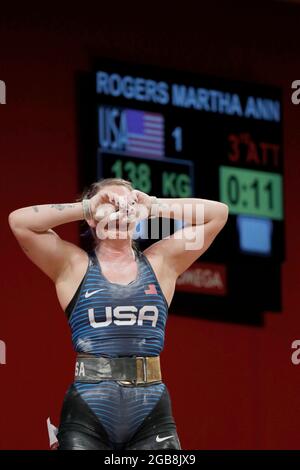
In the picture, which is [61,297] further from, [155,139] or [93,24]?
[93,24]

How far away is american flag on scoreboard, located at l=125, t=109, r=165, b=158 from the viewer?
5996 mm

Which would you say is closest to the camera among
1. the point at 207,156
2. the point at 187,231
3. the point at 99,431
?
the point at 99,431

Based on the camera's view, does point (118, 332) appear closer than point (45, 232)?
Yes

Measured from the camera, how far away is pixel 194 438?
247 inches

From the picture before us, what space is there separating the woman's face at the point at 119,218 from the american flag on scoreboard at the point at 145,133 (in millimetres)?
2212

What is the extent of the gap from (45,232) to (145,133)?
7.68ft

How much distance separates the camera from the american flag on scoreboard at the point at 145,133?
600 cm

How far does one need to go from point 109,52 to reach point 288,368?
5.99 ft

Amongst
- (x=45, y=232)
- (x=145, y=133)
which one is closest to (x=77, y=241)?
(x=145, y=133)

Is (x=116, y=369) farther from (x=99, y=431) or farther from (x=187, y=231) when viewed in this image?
(x=187, y=231)

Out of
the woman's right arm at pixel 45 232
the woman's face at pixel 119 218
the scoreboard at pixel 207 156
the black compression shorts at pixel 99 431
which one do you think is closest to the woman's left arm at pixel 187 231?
the woman's face at pixel 119 218

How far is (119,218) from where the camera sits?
370 centimetres

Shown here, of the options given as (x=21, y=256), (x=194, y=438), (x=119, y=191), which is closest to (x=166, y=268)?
(x=119, y=191)

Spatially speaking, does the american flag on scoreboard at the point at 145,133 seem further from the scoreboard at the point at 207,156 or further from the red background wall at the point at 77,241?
the red background wall at the point at 77,241
